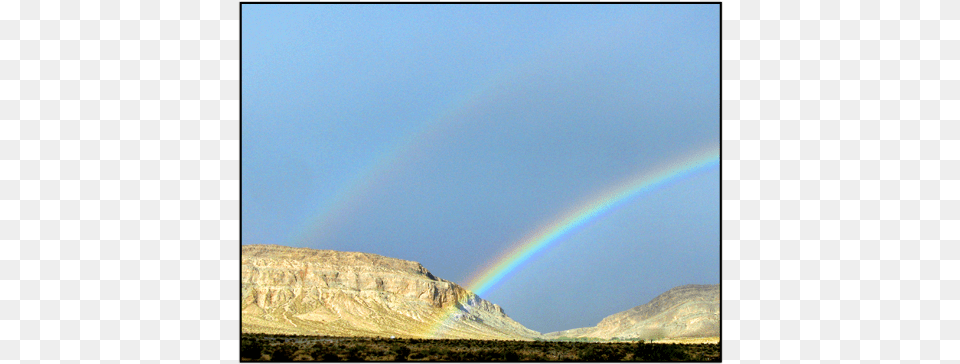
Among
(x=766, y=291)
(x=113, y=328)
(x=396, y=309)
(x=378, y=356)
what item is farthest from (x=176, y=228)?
(x=396, y=309)

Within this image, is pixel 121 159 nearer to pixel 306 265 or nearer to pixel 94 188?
pixel 94 188

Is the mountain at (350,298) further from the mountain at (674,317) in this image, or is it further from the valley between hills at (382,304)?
the mountain at (674,317)

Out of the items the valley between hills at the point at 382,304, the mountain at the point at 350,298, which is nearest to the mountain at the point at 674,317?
the valley between hills at the point at 382,304

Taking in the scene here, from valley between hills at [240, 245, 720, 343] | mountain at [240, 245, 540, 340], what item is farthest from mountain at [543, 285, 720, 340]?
mountain at [240, 245, 540, 340]

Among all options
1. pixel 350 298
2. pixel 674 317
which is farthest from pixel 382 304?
pixel 674 317

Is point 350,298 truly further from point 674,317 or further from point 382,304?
point 674,317

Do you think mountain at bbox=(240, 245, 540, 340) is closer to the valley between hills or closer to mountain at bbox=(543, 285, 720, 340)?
the valley between hills
